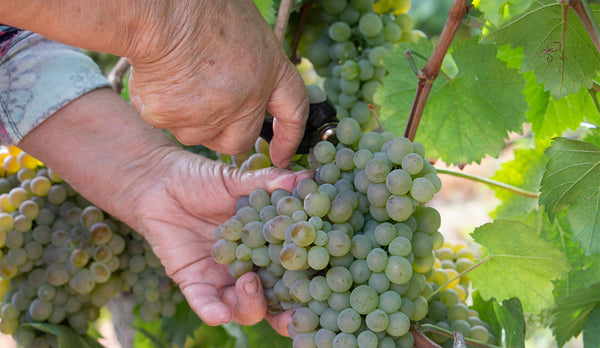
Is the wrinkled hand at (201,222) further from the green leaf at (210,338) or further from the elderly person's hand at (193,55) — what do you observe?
the green leaf at (210,338)

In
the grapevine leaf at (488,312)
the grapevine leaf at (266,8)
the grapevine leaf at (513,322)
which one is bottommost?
the grapevine leaf at (488,312)

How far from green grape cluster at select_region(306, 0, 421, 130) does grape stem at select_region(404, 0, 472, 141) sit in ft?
0.88

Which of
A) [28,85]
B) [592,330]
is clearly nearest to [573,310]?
Result: [592,330]

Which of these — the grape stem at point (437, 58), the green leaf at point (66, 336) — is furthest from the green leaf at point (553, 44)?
the green leaf at point (66, 336)

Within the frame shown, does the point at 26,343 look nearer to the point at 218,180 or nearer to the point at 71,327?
the point at 71,327

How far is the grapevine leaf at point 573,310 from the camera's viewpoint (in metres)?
0.76

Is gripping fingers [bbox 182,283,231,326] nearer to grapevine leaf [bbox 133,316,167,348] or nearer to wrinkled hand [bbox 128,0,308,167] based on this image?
wrinkled hand [bbox 128,0,308,167]

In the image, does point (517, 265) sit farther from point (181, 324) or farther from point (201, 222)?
point (181, 324)

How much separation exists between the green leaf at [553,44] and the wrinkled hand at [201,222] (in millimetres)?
344

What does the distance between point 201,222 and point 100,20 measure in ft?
1.50

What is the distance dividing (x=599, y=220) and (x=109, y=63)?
238 centimetres

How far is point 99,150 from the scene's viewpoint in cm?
105

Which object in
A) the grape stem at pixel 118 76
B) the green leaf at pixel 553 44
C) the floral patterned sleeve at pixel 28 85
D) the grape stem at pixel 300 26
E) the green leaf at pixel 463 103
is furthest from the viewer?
the grape stem at pixel 118 76

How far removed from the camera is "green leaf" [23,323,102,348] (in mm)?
1019
